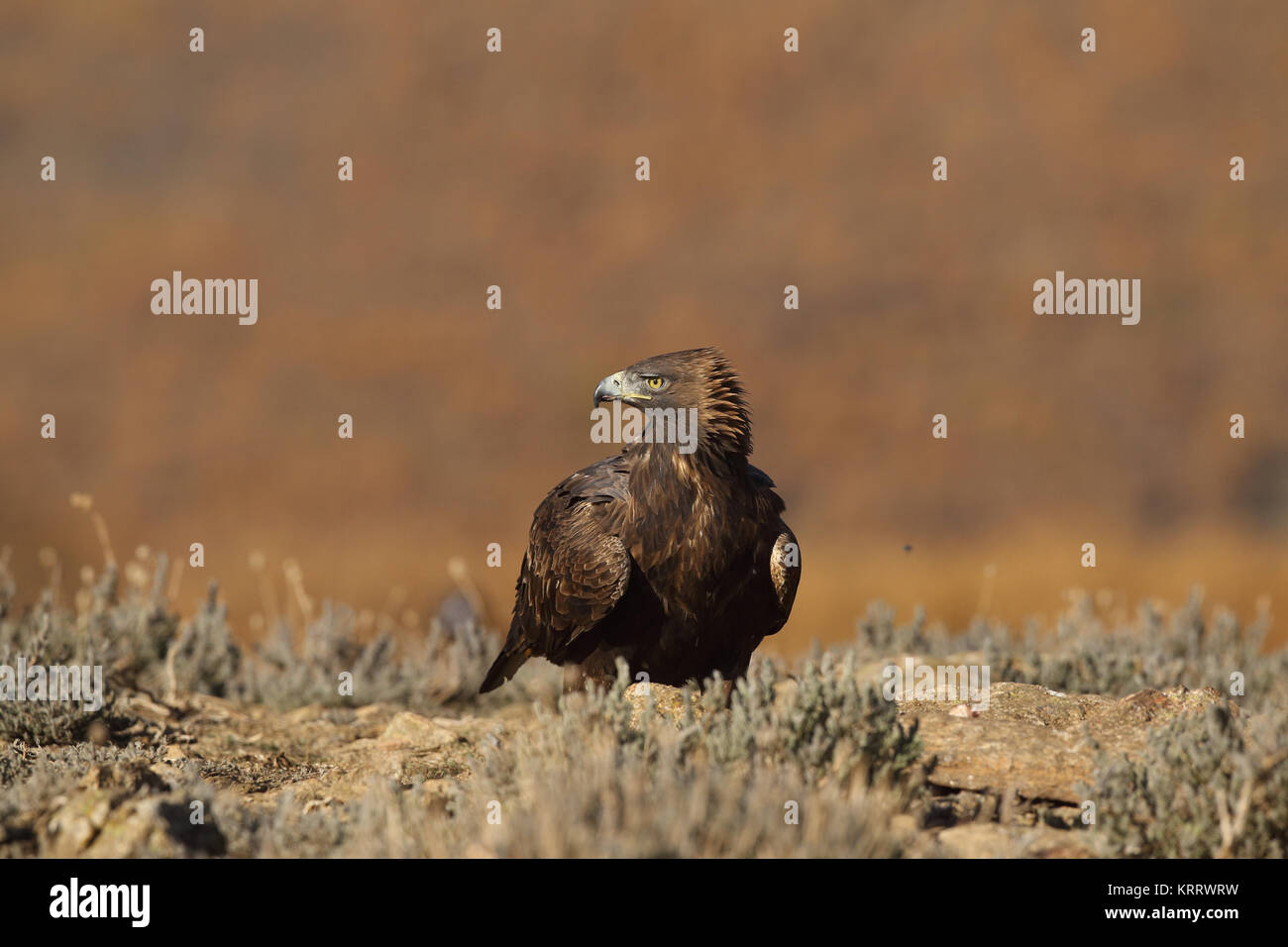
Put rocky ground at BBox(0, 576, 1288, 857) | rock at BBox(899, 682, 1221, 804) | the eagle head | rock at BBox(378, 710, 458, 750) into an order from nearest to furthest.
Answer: rocky ground at BBox(0, 576, 1288, 857) → rock at BBox(899, 682, 1221, 804) → the eagle head → rock at BBox(378, 710, 458, 750)

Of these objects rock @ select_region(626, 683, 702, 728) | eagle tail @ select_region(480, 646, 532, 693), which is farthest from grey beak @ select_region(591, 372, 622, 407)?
eagle tail @ select_region(480, 646, 532, 693)

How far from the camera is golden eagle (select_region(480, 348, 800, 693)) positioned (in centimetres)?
635

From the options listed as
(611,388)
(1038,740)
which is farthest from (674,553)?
(1038,740)

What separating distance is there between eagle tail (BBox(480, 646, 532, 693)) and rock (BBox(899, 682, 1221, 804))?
94.0 inches

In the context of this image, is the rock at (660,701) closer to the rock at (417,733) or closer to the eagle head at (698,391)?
the eagle head at (698,391)

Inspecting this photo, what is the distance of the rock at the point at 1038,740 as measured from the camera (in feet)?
17.6

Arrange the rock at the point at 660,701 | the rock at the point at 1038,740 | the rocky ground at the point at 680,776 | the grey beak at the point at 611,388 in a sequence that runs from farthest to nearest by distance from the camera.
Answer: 1. the grey beak at the point at 611,388
2. the rock at the point at 660,701
3. the rock at the point at 1038,740
4. the rocky ground at the point at 680,776

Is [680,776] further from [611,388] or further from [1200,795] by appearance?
[611,388]

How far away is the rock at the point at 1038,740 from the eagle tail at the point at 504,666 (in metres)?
2.39

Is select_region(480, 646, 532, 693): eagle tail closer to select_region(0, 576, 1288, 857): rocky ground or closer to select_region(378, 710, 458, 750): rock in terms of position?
select_region(0, 576, 1288, 857): rocky ground

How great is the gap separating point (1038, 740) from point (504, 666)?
329 centimetres

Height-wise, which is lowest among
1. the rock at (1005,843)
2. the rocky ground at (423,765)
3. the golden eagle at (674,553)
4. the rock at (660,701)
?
the rock at (1005,843)

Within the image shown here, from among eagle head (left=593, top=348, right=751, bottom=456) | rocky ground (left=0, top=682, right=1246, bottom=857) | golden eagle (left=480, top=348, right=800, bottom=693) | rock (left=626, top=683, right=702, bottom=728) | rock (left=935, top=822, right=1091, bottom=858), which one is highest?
eagle head (left=593, top=348, right=751, bottom=456)

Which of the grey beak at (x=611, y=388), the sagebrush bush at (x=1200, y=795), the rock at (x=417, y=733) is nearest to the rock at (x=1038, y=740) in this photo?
the sagebrush bush at (x=1200, y=795)
